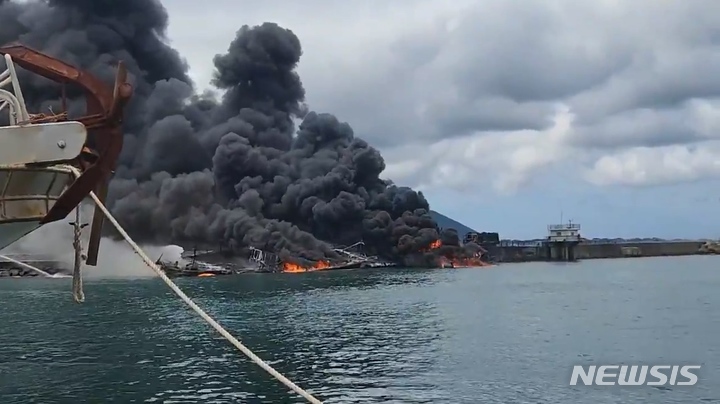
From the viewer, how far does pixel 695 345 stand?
60062 mm

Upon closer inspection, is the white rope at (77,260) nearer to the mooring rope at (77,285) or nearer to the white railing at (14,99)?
the mooring rope at (77,285)

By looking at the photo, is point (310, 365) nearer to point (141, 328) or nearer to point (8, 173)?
point (141, 328)

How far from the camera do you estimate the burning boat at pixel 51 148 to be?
16.2 m

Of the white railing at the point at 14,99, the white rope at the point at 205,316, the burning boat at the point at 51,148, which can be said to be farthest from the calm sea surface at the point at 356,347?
the white railing at the point at 14,99

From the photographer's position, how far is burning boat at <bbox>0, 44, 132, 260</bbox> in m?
16.2

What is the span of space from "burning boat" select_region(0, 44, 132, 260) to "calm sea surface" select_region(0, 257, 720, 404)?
74.8ft

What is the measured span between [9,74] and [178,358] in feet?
126

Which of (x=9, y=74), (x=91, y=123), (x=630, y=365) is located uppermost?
(x=9, y=74)

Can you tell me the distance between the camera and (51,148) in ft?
53.2

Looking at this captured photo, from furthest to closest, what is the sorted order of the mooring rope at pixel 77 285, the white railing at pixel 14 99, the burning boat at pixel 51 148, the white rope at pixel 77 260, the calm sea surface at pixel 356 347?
the calm sea surface at pixel 356 347
the mooring rope at pixel 77 285
the white rope at pixel 77 260
the white railing at pixel 14 99
the burning boat at pixel 51 148

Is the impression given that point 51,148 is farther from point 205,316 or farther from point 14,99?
point 205,316

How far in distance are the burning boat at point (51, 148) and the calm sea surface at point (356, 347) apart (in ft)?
74.8

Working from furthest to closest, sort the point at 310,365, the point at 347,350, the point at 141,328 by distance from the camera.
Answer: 1. the point at 141,328
2. the point at 347,350
3. the point at 310,365

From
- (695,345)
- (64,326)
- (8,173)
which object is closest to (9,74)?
(8,173)
